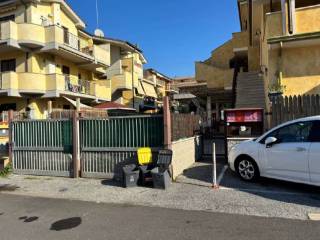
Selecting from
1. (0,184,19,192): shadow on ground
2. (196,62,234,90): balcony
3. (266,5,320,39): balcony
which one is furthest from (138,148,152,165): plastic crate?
(196,62,234,90): balcony

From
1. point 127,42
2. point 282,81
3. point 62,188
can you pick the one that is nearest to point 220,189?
point 62,188

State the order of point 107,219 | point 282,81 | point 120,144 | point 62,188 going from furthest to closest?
point 282,81 → point 120,144 → point 62,188 → point 107,219

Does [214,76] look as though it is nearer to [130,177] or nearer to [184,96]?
[184,96]

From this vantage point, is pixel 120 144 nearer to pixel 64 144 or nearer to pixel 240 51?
pixel 64 144

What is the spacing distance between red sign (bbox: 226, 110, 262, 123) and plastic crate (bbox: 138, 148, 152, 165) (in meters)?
3.29

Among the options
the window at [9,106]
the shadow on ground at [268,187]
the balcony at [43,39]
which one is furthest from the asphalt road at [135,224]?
the window at [9,106]

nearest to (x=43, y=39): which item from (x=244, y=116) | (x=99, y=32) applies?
(x=99, y=32)

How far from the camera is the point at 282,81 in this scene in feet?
45.3

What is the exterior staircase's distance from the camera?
19172mm

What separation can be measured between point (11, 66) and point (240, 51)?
1663 cm

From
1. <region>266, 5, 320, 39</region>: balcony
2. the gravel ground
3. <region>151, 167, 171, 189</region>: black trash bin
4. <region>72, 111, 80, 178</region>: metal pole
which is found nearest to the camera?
the gravel ground

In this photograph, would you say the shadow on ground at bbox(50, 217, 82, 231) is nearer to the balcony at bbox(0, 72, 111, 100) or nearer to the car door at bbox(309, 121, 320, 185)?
the car door at bbox(309, 121, 320, 185)

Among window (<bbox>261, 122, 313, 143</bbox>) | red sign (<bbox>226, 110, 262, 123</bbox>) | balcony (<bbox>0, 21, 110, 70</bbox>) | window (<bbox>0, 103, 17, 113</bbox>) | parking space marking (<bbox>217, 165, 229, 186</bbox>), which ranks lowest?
parking space marking (<bbox>217, 165, 229, 186</bbox>)

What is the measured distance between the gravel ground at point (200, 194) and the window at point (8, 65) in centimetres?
1379
